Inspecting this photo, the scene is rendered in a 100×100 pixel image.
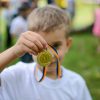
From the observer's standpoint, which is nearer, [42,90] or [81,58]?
[42,90]

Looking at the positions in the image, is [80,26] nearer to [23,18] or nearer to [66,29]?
[23,18]

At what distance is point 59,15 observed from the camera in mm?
2375

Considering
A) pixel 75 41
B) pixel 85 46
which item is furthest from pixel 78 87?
pixel 75 41

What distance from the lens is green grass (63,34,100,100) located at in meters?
5.77

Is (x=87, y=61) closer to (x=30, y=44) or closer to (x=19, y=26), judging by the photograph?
(x=19, y=26)

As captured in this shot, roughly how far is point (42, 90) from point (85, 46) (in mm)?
6787

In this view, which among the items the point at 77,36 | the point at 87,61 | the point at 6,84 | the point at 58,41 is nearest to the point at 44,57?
the point at 6,84

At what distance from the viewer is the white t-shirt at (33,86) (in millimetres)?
2098

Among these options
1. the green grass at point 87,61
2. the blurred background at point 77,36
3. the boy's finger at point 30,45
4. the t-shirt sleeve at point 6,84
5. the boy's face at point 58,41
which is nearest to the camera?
the boy's finger at point 30,45

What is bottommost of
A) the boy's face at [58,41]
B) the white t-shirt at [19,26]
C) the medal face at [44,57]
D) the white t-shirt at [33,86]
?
the white t-shirt at [19,26]

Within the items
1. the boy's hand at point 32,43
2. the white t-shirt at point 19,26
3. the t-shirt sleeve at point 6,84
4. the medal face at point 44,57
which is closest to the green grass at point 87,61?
the white t-shirt at point 19,26

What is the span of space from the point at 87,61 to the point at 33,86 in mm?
5303

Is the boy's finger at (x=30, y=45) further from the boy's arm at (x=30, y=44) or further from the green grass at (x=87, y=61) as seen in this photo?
the green grass at (x=87, y=61)

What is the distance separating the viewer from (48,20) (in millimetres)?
2295
